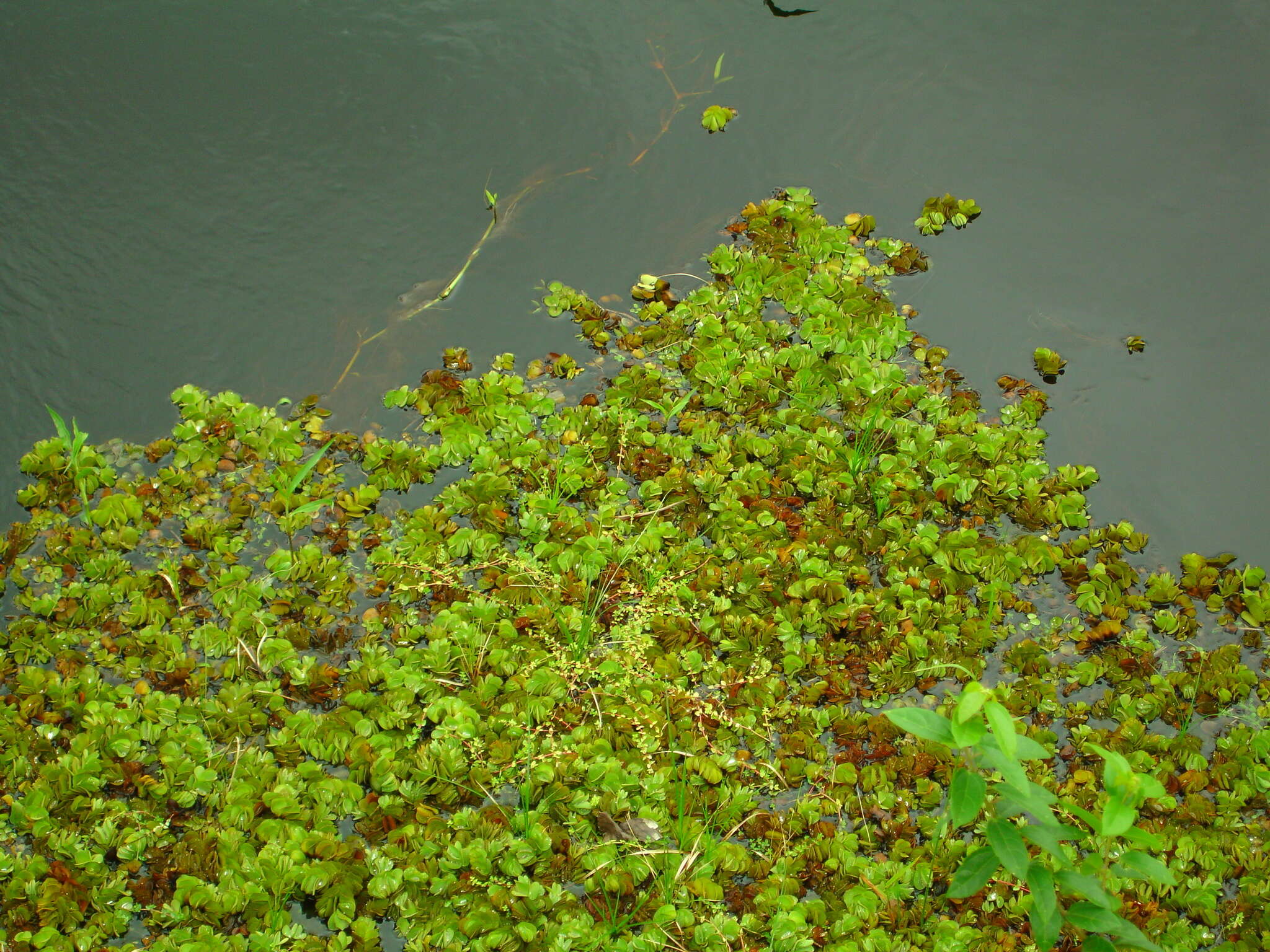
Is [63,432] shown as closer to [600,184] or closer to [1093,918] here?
[600,184]

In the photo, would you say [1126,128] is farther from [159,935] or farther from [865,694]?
[159,935]

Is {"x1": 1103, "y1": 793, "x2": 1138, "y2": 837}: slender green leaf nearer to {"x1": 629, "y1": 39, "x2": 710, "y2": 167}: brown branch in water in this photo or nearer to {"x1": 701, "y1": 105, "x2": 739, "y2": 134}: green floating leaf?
{"x1": 629, "y1": 39, "x2": 710, "y2": 167}: brown branch in water

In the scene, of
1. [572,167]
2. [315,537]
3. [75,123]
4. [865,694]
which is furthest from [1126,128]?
[75,123]

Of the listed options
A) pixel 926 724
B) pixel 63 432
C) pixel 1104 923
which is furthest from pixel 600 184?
pixel 1104 923

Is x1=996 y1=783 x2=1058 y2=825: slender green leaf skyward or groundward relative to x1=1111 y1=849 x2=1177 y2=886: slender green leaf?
skyward

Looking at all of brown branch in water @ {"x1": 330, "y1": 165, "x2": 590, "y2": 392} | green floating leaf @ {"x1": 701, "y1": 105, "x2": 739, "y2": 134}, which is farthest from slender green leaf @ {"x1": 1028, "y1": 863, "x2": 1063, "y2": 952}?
green floating leaf @ {"x1": 701, "y1": 105, "x2": 739, "y2": 134}

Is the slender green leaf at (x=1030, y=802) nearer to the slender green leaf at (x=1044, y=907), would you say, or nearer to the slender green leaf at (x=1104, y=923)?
the slender green leaf at (x=1044, y=907)

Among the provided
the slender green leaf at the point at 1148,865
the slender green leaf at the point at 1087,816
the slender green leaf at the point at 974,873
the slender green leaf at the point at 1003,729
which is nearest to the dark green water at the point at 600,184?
the slender green leaf at the point at 1087,816
